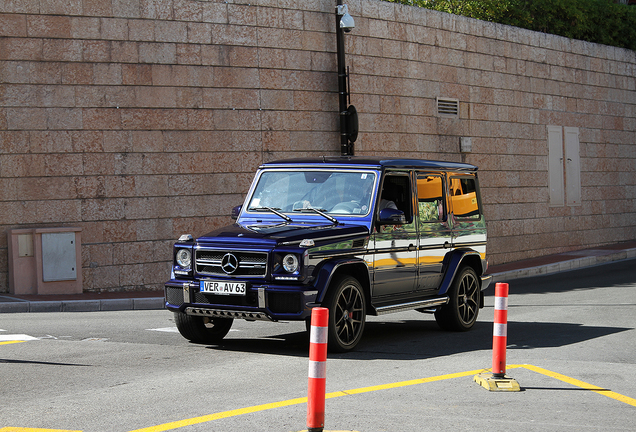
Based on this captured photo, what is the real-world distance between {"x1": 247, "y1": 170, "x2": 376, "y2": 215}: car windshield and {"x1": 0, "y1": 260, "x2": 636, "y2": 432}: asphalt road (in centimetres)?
147

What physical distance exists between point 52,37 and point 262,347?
841 centimetres

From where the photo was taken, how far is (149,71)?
1518cm

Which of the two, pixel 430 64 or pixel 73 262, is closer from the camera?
pixel 73 262

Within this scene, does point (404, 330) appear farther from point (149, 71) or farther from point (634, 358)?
point (149, 71)

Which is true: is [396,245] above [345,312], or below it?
above

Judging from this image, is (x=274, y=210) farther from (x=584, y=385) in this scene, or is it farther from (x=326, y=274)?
(x=584, y=385)

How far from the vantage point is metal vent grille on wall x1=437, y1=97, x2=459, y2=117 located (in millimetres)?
19719

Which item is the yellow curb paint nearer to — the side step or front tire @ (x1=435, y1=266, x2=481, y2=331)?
the side step

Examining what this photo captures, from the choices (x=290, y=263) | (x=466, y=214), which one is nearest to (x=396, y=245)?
(x=290, y=263)

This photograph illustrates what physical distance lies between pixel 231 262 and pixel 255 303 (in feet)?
1.59

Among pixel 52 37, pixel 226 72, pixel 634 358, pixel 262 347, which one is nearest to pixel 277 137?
pixel 226 72

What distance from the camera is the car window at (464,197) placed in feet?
33.5

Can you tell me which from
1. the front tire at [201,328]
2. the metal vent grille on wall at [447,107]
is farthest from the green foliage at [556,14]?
the front tire at [201,328]

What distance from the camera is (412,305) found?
29.7 ft
